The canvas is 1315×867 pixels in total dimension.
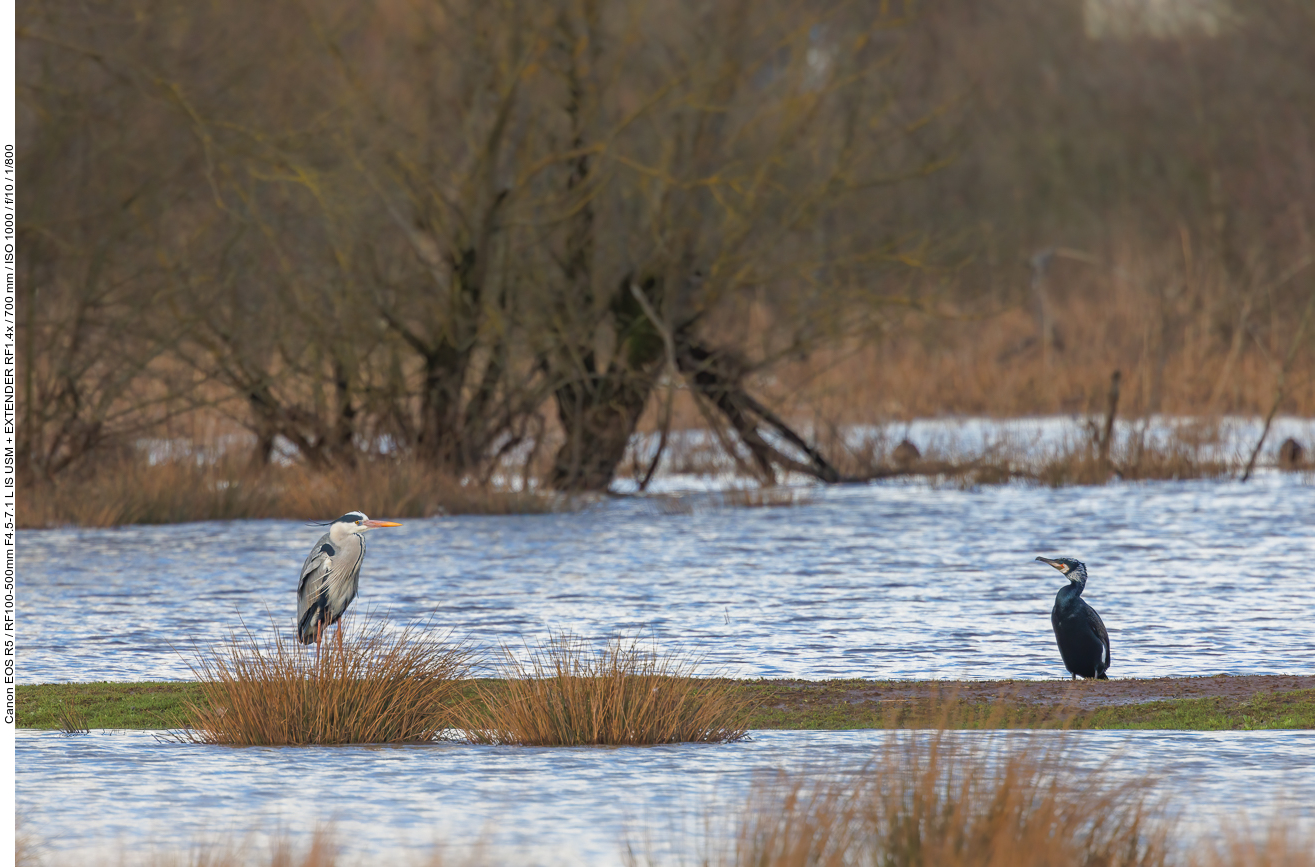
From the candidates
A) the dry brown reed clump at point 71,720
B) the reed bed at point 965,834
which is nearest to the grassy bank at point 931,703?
the dry brown reed clump at point 71,720

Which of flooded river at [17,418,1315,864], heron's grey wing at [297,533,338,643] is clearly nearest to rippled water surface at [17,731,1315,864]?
flooded river at [17,418,1315,864]

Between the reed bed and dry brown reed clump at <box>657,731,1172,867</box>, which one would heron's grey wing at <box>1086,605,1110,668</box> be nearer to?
the reed bed

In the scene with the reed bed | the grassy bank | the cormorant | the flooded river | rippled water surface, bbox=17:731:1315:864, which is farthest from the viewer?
the cormorant

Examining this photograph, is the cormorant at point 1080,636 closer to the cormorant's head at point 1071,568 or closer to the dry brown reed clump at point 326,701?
the cormorant's head at point 1071,568

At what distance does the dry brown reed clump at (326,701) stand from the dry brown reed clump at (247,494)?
10.7m

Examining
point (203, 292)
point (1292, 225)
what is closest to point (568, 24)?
point (203, 292)

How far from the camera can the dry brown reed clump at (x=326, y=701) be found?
9.19 meters

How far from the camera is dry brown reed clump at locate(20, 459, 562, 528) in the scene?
789 inches

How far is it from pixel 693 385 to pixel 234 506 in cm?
490

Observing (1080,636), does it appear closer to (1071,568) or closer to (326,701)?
(1071,568)

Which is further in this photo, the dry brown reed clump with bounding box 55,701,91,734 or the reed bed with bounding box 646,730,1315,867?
the dry brown reed clump with bounding box 55,701,91,734

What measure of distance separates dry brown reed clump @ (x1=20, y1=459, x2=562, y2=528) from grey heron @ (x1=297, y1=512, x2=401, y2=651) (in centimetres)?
956

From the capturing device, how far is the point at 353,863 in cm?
670

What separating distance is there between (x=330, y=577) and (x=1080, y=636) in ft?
12.6
